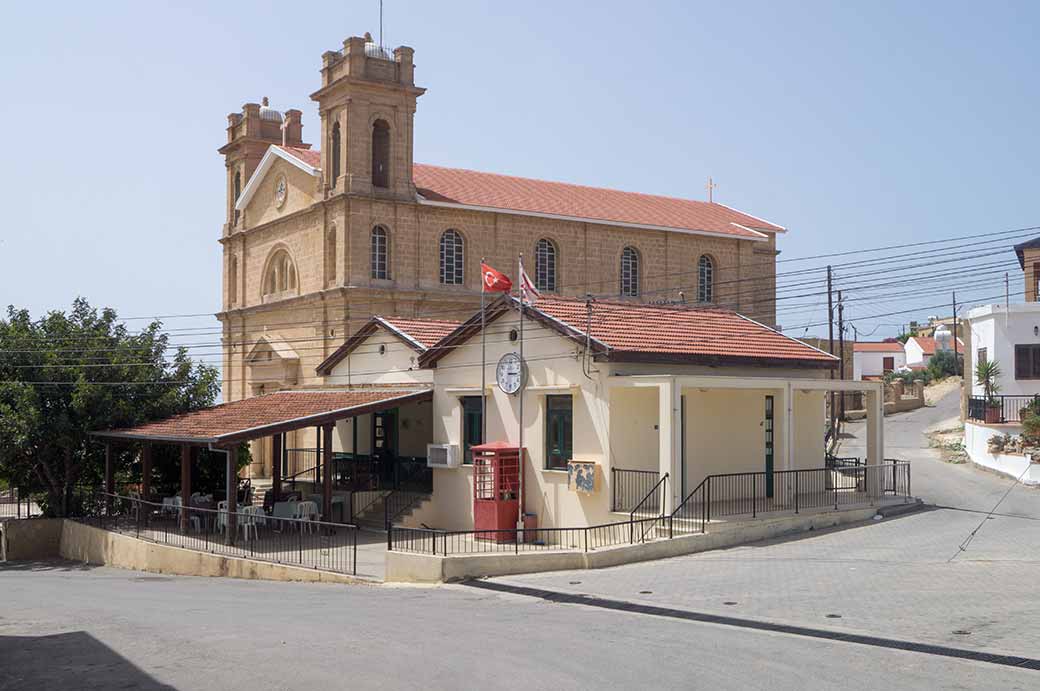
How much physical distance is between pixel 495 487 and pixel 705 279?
1106 inches

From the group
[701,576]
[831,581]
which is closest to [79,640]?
[701,576]

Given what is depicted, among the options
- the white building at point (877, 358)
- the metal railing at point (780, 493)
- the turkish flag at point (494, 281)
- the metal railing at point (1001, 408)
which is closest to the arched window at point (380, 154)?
the turkish flag at point (494, 281)

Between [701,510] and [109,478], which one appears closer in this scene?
[701,510]

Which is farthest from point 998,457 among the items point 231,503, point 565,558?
point 231,503

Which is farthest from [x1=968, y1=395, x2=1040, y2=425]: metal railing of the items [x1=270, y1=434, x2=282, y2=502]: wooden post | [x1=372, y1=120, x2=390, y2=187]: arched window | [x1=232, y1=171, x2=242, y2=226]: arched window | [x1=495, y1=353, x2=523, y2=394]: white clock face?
[x1=232, y1=171, x2=242, y2=226]: arched window

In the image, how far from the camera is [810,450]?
25969 millimetres

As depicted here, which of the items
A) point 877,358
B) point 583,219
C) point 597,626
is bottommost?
point 597,626

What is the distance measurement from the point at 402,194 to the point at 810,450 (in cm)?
2102

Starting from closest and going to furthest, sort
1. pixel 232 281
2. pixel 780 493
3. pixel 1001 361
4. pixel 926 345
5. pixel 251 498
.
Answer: pixel 780 493 < pixel 251 498 < pixel 1001 361 < pixel 232 281 < pixel 926 345

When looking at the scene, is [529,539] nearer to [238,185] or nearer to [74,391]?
[74,391]

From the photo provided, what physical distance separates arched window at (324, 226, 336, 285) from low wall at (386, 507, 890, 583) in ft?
77.1

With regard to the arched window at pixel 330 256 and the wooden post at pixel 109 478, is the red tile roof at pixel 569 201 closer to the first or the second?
the arched window at pixel 330 256

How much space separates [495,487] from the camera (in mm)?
23547

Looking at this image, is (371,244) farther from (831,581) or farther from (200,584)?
(831,581)
